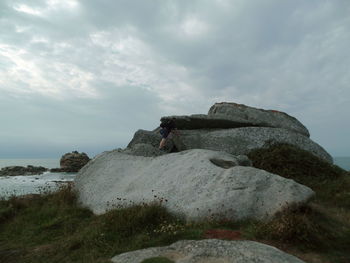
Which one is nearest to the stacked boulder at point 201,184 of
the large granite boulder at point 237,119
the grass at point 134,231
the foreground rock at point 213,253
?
the foreground rock at point 213,253

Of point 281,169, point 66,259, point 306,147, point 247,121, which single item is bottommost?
point 66,259

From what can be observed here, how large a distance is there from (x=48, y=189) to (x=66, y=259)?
10.4 m

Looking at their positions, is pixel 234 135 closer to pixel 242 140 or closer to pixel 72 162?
pixel 242 140

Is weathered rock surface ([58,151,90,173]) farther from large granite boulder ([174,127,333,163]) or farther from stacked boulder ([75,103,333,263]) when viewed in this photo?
large granite boulder ([174,127,333,163])

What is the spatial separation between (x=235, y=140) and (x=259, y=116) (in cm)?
537

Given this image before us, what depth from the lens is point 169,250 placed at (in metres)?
6.59

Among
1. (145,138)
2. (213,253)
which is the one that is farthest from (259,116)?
(213,253)

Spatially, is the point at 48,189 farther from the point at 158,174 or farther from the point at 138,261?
the point at 138,261

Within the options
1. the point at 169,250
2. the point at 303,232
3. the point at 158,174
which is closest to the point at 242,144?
the point at 158,174

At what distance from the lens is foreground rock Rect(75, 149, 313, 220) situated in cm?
919

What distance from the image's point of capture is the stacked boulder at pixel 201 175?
9.31 meters

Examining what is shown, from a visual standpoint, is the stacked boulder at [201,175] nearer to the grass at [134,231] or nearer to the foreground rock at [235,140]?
the foreground rock at [235,140]

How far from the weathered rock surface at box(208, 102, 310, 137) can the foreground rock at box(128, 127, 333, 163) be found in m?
1.70

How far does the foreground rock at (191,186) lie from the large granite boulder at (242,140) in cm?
480
